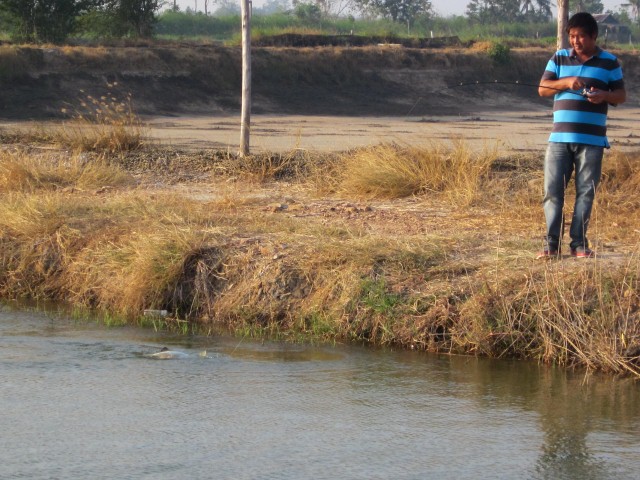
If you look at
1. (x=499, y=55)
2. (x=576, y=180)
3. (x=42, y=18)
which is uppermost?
(x=42, y=18)

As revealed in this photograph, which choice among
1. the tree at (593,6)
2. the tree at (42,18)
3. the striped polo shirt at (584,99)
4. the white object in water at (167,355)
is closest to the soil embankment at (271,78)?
the tree at (42,18)

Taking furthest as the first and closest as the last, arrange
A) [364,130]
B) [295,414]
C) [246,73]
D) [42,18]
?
[42,18] → [364,130] → [246,73] → [295,414]

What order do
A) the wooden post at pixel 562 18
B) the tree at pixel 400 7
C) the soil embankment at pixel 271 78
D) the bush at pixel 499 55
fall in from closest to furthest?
the wooden post at pixel 562 18, the soil embankment at pixel 271 78, the bush at pixel 499 55, the tree at pixel 400 7

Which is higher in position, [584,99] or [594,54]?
[594,54]

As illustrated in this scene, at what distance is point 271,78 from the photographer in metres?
32.1

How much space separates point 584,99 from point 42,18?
1134 inches

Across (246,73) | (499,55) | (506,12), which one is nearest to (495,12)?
(506,12)

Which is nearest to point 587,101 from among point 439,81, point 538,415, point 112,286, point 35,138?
point 538,415

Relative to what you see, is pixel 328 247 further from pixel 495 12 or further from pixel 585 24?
pixel 495 12

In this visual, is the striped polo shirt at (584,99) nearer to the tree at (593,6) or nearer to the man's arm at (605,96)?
the man's arm at (605,96)

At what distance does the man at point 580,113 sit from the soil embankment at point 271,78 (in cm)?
1840

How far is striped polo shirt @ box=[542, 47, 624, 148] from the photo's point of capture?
22.4 feet

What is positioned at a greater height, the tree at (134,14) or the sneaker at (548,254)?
the tree at (134,14)

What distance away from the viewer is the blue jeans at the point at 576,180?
692 centimetres
